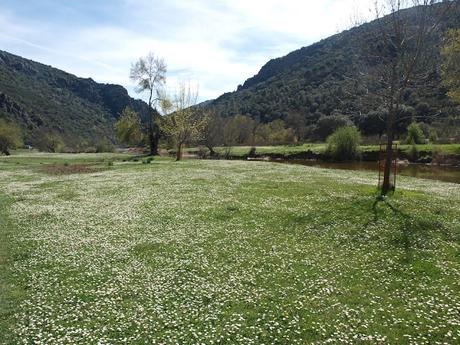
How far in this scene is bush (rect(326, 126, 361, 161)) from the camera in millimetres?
70000

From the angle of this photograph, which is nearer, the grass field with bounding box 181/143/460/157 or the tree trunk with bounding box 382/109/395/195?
the tree trunk with bounding box 382/109/395/195

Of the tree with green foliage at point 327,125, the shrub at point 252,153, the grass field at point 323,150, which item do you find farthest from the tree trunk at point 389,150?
the tree with green foliage at point 327,125

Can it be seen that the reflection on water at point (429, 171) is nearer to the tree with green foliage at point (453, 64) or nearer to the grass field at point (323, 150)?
the grass field at point (323, 150)

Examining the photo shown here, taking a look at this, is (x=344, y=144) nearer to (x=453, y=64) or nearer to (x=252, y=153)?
(x=252, y=153)

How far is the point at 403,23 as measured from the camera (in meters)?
25.5

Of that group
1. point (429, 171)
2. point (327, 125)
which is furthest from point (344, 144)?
point (327, 125)

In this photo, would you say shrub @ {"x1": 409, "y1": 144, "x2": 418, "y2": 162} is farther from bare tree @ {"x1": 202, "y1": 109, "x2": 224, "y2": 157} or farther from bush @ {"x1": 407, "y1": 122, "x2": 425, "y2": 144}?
bare tree @ {"x1": 202, "y1": 109, "x2": 224, "y2": 157}

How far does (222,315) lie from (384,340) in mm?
4178

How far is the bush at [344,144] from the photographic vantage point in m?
70.0

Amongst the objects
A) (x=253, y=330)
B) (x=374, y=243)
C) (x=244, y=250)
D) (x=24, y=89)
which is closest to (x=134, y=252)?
(x=244, y=250)

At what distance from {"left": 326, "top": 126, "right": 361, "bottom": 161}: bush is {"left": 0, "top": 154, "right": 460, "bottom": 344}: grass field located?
146 feet

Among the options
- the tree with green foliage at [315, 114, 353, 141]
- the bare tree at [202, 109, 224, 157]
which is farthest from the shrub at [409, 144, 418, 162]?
the bare tree at [202, 109, 224, 157]

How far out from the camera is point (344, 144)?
70188 mm

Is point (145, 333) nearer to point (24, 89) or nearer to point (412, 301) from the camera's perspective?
point (412, 301)
